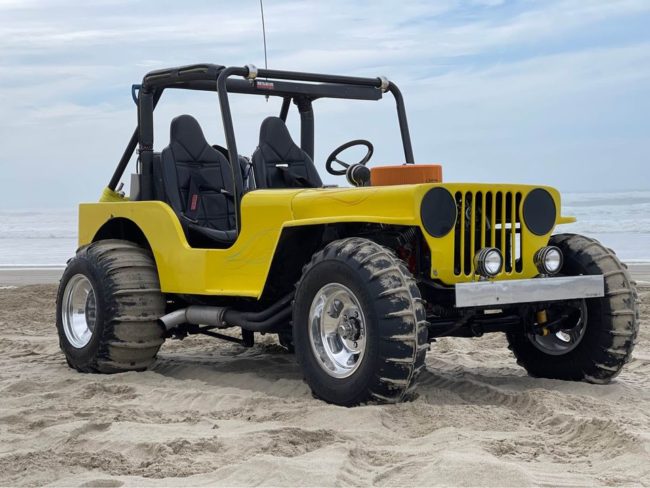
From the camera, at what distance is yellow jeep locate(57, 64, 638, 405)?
224 inches

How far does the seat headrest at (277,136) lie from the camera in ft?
25.4

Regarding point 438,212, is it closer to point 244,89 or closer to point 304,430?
point 304,430

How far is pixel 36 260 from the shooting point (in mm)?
22922

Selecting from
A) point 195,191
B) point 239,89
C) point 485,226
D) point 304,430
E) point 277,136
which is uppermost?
point 239,89

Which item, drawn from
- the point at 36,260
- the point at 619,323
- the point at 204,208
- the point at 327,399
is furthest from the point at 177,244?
the point at 36,260

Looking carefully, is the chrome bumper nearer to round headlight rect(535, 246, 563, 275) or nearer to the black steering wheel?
round headlight rect(535, 246, 563, 275)

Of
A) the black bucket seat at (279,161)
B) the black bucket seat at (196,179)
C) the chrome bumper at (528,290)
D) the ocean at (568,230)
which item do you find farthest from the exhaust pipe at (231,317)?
the ocean at (568,230)

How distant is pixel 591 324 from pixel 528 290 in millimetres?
854

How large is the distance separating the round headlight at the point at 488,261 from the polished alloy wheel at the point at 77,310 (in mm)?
3214

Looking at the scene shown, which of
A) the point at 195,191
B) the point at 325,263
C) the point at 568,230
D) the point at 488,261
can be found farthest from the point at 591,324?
the point at 568,230

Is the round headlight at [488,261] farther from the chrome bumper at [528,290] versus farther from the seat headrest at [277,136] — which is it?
the seat headrest at [277,136]

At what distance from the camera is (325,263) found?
583 centimetres

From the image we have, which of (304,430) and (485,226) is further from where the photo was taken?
(485,226)

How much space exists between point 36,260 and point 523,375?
57.9 feet
